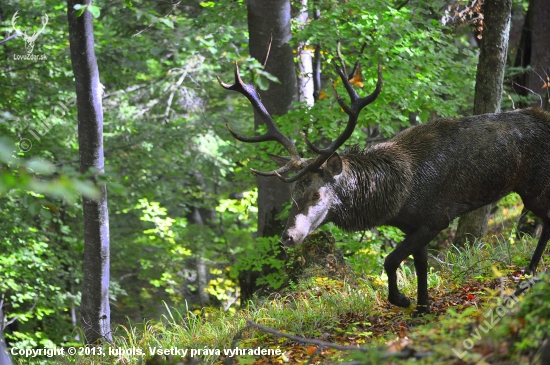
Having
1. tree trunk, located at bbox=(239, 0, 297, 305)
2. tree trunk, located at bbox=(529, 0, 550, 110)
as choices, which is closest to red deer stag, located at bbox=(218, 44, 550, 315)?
tree trunk, located at bbox=(239, 0, 297, 305)

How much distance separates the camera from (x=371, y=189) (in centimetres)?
580

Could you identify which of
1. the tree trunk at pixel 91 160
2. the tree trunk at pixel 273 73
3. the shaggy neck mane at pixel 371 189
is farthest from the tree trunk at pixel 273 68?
the shaggy neck mane at pixel 371 189

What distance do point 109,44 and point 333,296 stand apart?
819cm

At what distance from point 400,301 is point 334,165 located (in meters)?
1.45

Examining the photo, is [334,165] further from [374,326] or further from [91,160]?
[91,160]

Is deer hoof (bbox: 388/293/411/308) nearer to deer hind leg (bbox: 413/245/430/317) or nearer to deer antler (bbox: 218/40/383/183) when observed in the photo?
deer hind leg (bbox: 413/245/430/317)

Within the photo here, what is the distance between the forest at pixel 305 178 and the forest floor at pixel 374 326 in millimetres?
22

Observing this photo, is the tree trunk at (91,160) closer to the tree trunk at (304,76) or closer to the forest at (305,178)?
the forest at (305,178)

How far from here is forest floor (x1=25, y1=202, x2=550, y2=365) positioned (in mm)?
3189

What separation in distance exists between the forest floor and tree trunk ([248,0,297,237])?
5.72 feet

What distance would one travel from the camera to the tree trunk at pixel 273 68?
9289 mm

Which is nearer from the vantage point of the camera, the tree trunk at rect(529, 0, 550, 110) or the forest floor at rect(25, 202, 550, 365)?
the forest floor at rect(25, 202, 550, 365)
